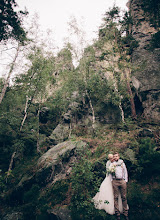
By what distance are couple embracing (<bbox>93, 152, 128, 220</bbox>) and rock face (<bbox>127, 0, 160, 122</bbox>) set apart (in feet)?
32.3

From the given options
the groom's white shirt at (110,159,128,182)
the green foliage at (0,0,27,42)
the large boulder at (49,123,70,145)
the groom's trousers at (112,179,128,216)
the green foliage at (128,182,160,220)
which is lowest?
the green foliage at (128,182,160,220)

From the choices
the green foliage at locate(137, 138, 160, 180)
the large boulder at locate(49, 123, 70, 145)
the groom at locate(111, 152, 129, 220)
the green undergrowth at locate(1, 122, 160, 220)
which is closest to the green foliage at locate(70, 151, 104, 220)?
the green undergrowth at locate(1, 122, 160, 220)

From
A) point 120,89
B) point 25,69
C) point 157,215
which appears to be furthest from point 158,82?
point 25,69

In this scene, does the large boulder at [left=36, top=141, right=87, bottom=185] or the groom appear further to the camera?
the large boulder at [left=36, top=141, right=87, bottom=185]

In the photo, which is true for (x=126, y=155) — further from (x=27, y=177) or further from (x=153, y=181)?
(x=27, y=177)

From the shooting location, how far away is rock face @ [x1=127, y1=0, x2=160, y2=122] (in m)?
13.5

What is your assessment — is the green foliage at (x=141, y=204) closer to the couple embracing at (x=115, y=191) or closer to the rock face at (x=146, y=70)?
the couple embracing at (x=115, y=191)

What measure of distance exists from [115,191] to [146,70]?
15221 mm

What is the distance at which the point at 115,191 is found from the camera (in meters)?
5.00

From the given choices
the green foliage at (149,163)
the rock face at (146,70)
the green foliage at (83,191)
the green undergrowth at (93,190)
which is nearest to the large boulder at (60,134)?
the green undergrowth at (93,190)

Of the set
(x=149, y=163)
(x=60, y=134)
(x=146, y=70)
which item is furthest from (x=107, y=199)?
(x=146, y=70)

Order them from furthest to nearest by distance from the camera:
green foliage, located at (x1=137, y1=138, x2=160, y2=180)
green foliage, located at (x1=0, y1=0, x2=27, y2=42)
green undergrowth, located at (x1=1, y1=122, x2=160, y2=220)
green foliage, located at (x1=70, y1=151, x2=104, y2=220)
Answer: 1. green foliage, located at (x1=0, y1=0, x2=27, y2=42)
2. green foliage, located at (x1=137, y1=138, x2=160, y2=180)
3. green foliage, located at (x1=70, y1=151, x2=104, y2=220)
4. green undergrowth, located at (x1=1, y1=122, x2=160, y2=220)

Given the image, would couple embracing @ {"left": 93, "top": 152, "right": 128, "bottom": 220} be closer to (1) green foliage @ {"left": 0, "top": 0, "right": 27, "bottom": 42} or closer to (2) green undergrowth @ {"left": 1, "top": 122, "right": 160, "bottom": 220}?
(2) green undergrowth @ {"left": 1, "top": 122, "right": 160, "bottom": 220}

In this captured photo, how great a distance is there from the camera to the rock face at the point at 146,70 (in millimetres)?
13492
